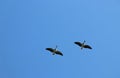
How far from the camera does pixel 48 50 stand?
140875 mm

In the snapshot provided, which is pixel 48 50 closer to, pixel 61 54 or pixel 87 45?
pixel 61 54

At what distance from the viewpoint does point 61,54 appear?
140 m

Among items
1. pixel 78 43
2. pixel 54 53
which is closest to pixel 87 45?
pixel 78 43

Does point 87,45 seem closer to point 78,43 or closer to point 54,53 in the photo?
point 78,43

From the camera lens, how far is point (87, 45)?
454 feet

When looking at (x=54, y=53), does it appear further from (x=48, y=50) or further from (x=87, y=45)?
(x=87, y=45)

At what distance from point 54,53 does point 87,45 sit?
38.6ft

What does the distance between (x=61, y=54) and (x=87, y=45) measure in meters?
9.48

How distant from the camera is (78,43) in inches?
5477

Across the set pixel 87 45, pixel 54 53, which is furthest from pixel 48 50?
pixel 87 45

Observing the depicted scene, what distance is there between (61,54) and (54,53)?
98.1 inches

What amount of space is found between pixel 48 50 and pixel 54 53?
2447 millimetres

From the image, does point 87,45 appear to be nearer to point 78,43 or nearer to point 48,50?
point 78,43
